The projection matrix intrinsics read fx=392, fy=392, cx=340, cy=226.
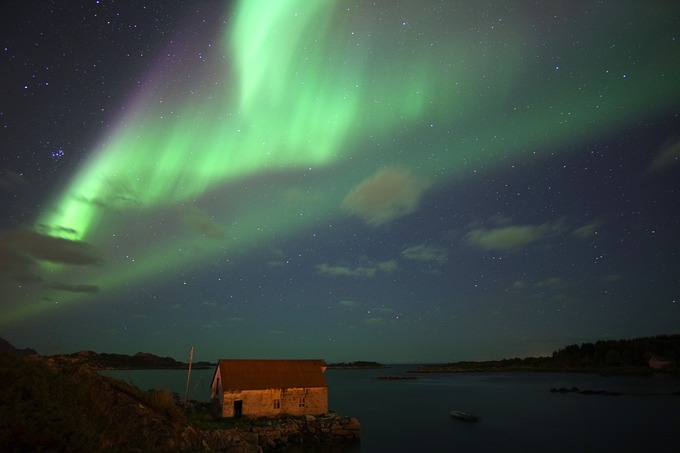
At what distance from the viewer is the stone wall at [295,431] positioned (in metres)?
29.8

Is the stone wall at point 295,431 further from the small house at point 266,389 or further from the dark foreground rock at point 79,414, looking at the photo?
the dark foreground rock at point 79,414

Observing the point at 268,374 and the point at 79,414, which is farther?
the point at 268,374

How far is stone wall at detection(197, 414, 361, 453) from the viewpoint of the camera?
29.8 meters

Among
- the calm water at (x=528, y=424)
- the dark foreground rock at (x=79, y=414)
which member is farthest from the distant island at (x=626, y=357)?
the dark foreground rock at (x=79, y=414)

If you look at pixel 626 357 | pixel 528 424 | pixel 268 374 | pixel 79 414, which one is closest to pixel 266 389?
pixel 268 374

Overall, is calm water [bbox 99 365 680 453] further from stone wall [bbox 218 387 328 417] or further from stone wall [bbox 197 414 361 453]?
stone wall [bbox 218 387 328 417]

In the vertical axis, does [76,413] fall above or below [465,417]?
above

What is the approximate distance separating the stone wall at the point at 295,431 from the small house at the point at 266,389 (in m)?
1.53

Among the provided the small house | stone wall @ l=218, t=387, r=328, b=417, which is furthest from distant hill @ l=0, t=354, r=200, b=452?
the small house

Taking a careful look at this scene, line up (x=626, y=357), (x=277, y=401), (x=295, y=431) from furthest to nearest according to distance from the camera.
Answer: (x=626, y=357), (x=277, y=401), (x=295, y=431)

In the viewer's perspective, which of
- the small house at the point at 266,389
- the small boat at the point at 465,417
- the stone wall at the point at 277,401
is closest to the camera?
the stone wall at the point at 277,401

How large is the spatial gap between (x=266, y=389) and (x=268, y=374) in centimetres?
177

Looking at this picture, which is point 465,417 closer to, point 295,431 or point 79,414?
point 295,431

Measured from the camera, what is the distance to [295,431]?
3322 cm
